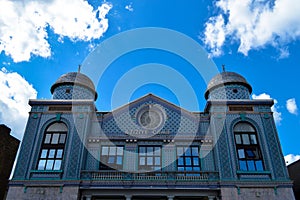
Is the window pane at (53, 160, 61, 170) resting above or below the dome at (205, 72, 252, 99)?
below

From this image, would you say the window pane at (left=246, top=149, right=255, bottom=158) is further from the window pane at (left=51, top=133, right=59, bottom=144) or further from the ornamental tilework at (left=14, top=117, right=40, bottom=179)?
the ornamental tilework at (left=14, top=117, right=40, bottom=179)

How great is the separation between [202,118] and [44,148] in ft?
49.7

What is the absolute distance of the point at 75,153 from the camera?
23359 millimetres

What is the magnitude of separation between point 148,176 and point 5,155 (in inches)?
661

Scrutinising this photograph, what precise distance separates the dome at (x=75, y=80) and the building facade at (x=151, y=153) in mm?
4405

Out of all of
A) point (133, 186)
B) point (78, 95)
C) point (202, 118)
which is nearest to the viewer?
point (133, 186)

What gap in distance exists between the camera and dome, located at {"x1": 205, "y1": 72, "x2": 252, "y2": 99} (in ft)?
95.7

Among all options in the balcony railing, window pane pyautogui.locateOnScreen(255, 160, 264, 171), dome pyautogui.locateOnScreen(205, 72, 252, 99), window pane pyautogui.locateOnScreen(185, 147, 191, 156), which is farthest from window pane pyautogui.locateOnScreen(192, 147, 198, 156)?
dome pyautogui.locateOnScreen(205, 72, 252, 99)

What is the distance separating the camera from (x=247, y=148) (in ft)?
78.4

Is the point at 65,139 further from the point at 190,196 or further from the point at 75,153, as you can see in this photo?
the point at 190,196

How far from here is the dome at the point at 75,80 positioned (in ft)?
97.0

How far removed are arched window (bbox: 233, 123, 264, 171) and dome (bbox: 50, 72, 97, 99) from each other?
16.7 m

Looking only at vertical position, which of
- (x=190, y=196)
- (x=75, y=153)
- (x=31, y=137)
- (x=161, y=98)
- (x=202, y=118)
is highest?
(x=161, y=98)

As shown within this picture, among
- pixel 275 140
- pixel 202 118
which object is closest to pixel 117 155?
pixel 202 118
